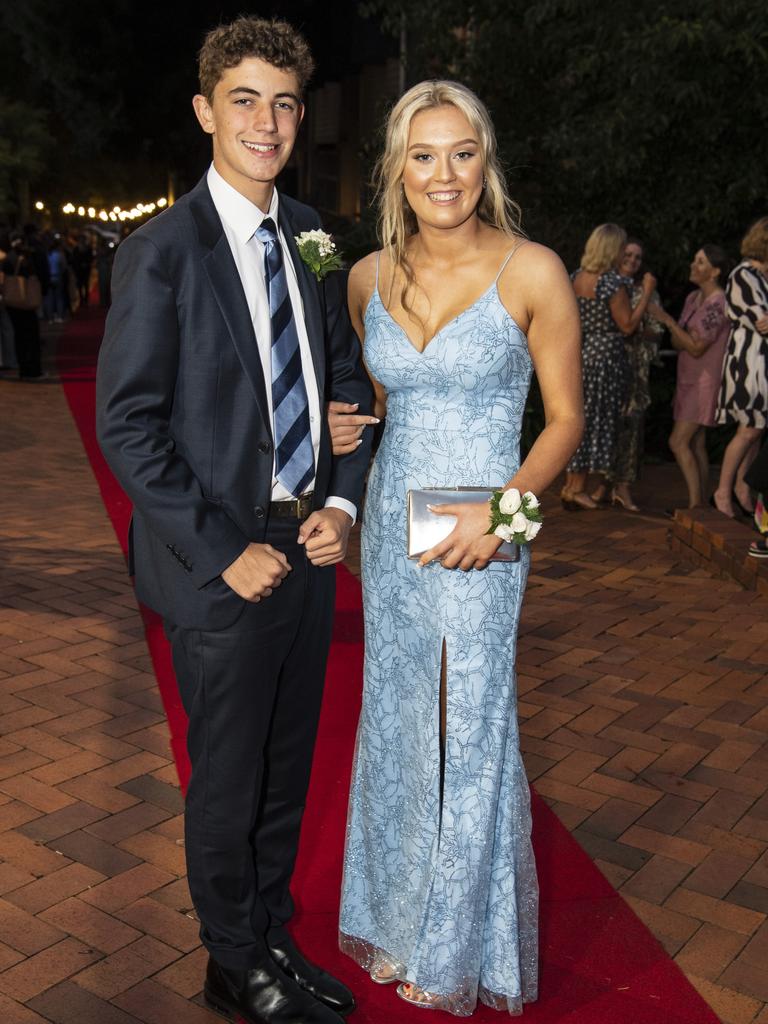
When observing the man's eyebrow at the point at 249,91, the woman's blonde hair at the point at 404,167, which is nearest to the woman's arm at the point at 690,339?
the woman's blonde hair at the point at 404,167

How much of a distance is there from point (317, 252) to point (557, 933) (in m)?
1.93

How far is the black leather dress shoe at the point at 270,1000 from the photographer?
280cm

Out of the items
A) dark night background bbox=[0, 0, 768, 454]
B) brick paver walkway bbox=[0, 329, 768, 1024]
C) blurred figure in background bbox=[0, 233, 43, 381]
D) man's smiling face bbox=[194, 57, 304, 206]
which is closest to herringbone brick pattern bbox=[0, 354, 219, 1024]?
brick paver walkway bbox=[0, 329, 768, 1024]

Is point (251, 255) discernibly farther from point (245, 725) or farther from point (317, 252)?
point (245, 725)

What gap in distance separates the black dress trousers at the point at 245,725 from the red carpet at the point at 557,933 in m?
0.41

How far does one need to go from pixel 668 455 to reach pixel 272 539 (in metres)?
9.23

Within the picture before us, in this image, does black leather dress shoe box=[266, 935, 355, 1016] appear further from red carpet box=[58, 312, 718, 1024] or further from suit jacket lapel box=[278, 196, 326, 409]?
suit jacket lapel box=[278, 196, 326, 409]

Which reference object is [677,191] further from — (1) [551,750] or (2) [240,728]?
(2) [240,728]

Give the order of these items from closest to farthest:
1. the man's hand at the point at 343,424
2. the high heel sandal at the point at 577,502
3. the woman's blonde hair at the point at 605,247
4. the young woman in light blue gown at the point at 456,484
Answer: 1. the young woman in light blue gown at the point at 456,484
2. the man's hand at the point at 343,424
3. the woman's blonde hair at the point at 605,247
4. the high heel sandal at the point at 577,502

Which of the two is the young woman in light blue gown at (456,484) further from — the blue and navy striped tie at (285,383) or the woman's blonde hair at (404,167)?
the blue and navy striped tie at (285,383)

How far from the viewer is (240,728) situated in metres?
2.70

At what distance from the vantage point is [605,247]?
8.17 metres

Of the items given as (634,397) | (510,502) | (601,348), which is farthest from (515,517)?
(634,397)

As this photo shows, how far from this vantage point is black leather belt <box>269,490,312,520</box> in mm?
2686
